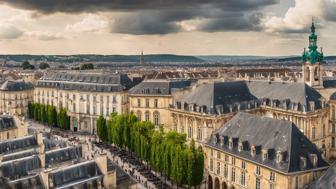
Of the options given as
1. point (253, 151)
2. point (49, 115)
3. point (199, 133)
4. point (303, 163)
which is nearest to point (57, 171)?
point (253, 151)

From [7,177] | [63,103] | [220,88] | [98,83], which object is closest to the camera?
[7,177]

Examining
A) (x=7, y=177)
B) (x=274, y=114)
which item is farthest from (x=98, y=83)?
(x=7, y=177)

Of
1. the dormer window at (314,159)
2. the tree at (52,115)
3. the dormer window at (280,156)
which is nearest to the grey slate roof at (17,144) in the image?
the dormer window at (280,156)

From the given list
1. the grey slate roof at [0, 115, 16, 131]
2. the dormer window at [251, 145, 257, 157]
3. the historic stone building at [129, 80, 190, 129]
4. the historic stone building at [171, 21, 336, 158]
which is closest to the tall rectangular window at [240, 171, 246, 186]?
the dormer window at [251, 145, 257, 157]

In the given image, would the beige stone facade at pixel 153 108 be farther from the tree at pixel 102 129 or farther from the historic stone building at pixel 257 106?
the tree at pixel 102 129

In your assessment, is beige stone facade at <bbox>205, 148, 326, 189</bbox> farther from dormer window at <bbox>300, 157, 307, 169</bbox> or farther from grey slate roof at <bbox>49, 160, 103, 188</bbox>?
grey slate roof at <bbox>49, 160, 103, 188</bbox>

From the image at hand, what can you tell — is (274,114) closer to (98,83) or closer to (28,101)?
(98,83)

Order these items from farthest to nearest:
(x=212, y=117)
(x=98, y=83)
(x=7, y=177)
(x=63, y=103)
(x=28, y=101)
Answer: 1. (x=28, y=101)
2. (x=63, y=103)
3. (x=98, y=83)
4. (x=212, y=117)
5. (x=7, y=177)
